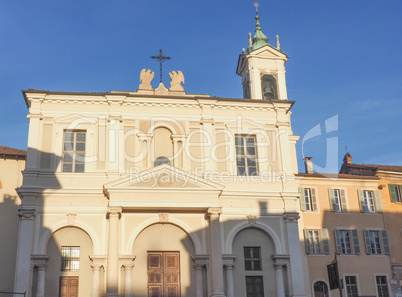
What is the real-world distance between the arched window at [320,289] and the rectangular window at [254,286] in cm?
432

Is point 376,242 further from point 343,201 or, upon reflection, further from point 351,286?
point 351,286

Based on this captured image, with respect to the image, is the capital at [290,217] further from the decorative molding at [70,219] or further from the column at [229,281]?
the decorative molding at [70,219]

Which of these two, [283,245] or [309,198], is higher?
[309,198]

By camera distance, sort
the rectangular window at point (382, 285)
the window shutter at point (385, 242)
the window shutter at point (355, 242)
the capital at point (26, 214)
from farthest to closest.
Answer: the window shutter at point (385, 242)
the window shutter at point (355, 242)
the rectangular window at point (382, 285)
the capital at point (26, 214)

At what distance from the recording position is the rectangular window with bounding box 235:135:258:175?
27.6 meters

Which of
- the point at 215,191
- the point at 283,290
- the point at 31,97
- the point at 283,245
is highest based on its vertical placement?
the point at 31,97

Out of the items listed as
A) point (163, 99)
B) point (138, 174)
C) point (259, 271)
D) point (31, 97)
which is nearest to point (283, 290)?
point (259, 271)

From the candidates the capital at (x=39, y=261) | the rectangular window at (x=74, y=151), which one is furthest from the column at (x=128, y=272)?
the rectangular window at (x=74, y=151)

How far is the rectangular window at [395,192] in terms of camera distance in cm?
3183

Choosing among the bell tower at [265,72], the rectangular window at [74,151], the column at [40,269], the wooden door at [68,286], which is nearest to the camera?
the column at [40,269]

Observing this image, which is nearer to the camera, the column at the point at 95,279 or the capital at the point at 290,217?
the column at the point at 95,279

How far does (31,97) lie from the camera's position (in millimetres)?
26609

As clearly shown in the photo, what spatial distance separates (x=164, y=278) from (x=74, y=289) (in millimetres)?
4153

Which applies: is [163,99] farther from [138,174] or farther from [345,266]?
[345,266]
